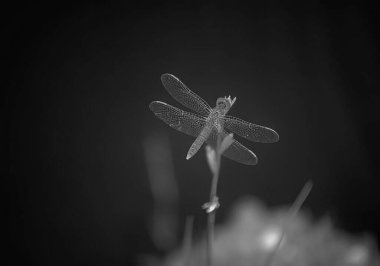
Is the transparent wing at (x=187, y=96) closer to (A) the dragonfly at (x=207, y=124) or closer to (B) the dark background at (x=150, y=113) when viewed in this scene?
(A) the dragonfly at (x=207, y=124)

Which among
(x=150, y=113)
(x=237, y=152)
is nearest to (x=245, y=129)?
(x=237, y=152)

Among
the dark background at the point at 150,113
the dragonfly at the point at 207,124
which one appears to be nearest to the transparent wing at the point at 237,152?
the dragonfly at the point at 207,124

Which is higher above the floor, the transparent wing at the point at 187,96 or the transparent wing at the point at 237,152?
the transparent wing at the point at 187,96

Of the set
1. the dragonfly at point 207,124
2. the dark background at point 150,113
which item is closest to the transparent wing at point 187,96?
the dragonfly at point 207,124

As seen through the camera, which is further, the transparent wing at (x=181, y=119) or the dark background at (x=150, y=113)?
the dark background at (x=150, y=113)

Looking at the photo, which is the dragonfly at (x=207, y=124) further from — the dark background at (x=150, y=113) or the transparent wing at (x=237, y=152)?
the dark background at (x=150, y=113)

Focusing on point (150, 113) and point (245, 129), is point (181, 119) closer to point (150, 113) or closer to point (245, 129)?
point (245, 129)

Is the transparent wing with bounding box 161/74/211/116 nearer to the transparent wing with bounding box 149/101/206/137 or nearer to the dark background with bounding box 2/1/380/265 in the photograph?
the transparent wing with bounding box 149/101/206/137

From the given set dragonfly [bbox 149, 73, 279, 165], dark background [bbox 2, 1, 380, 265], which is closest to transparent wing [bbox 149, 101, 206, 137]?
dragonfly [bbox 149, 73, 279, 165]
